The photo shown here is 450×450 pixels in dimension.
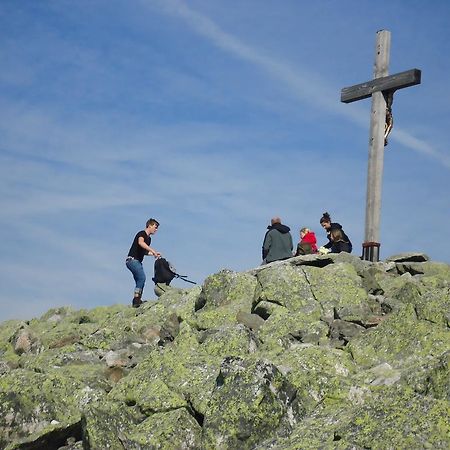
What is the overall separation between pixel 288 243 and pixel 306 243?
0.74m

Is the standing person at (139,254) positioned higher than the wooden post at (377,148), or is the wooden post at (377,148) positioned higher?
the wooden post at (377,148)

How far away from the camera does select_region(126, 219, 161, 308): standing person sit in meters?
25.9

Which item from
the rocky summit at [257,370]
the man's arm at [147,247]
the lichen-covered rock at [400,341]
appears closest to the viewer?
the rocky summit at [257,370]

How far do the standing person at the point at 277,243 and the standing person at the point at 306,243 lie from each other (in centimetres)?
43

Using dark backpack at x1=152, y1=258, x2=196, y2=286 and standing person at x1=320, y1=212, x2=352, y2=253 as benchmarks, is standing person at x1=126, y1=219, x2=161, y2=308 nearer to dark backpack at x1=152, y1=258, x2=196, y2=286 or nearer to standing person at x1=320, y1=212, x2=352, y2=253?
dark backpack at x1=152, y1=258, x2=196, y2=286

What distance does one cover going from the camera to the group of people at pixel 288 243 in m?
26.7

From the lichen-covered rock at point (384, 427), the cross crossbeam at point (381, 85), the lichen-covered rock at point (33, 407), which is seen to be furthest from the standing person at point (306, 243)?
the lichen-covered rock at point (384, 427)

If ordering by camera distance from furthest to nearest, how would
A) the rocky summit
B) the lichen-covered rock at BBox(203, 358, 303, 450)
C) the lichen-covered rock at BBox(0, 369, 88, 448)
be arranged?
the lichen-covered rock at BBox(0, 369, 88, 448) → the lichen-covered rock at BBox(203, 358, 303, 450) → the rocky summit

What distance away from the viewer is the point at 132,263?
85.0 feet

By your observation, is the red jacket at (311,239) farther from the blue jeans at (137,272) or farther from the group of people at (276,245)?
the blue jeans at (137,272)

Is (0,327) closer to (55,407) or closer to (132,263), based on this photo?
(132,263)

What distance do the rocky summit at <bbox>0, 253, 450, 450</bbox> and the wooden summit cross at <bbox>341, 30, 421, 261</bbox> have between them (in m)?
3.87

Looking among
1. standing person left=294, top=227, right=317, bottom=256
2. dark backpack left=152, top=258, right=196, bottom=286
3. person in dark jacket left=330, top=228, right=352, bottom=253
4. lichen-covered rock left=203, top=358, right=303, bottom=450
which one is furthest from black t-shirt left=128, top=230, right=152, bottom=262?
lichen-covered rock left=203, top=358, right=303, bottom=450

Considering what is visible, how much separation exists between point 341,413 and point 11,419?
20.4 feet
